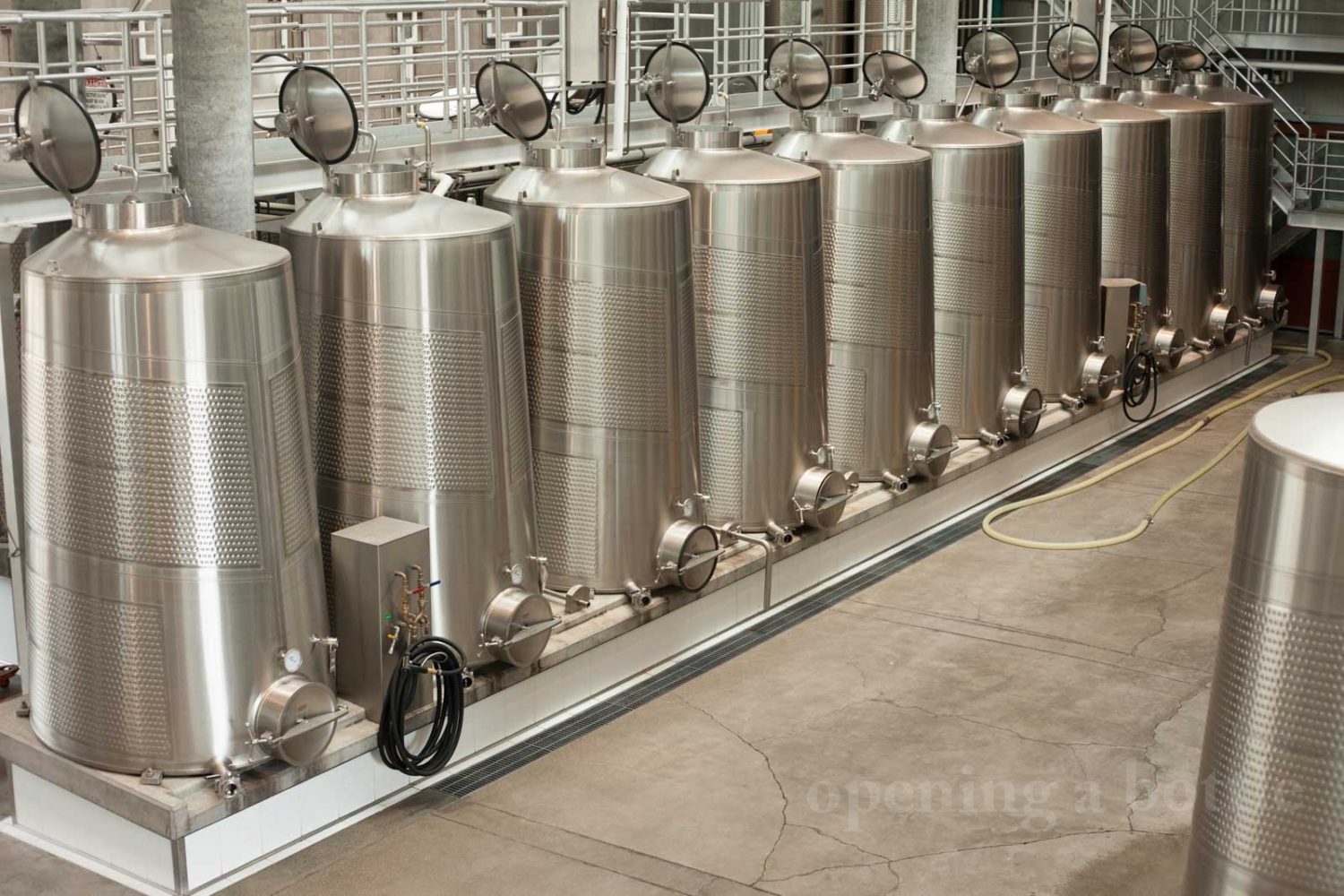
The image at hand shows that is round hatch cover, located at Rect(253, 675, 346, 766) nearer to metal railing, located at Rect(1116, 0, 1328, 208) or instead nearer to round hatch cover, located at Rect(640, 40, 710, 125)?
round hatch cover, located at Rect(640, 40, 710, 125)

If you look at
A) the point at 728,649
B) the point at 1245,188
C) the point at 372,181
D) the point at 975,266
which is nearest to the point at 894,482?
the point at 975,266

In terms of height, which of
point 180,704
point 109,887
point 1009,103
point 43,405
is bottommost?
point 109,887

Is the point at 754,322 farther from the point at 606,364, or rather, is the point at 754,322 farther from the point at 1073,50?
A: the point at 1073,50

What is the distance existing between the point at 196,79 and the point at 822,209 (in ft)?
11.8

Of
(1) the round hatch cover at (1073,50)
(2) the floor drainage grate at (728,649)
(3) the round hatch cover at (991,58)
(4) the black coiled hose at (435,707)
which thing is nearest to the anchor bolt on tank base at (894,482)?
(2) the floor drainage grate at (728,649)

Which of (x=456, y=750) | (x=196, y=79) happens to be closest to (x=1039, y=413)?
(x=456, y=750)

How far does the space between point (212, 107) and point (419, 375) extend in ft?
3.90

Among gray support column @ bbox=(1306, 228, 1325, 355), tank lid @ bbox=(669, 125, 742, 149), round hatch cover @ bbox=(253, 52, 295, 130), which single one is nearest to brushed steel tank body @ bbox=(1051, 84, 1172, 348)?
gray support column @ bbox=(1306, 228, 1325, 355)

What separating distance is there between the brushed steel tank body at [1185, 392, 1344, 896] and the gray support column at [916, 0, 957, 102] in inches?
271

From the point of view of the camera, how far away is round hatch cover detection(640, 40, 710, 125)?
315 inches

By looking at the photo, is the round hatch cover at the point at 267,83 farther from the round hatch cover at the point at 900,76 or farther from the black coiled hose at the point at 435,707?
the round hatch cover at the point at 900,76

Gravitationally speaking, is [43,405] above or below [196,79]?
below

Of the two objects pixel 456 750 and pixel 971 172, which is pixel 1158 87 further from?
pixel 456 750

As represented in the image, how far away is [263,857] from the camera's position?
5.41 m
